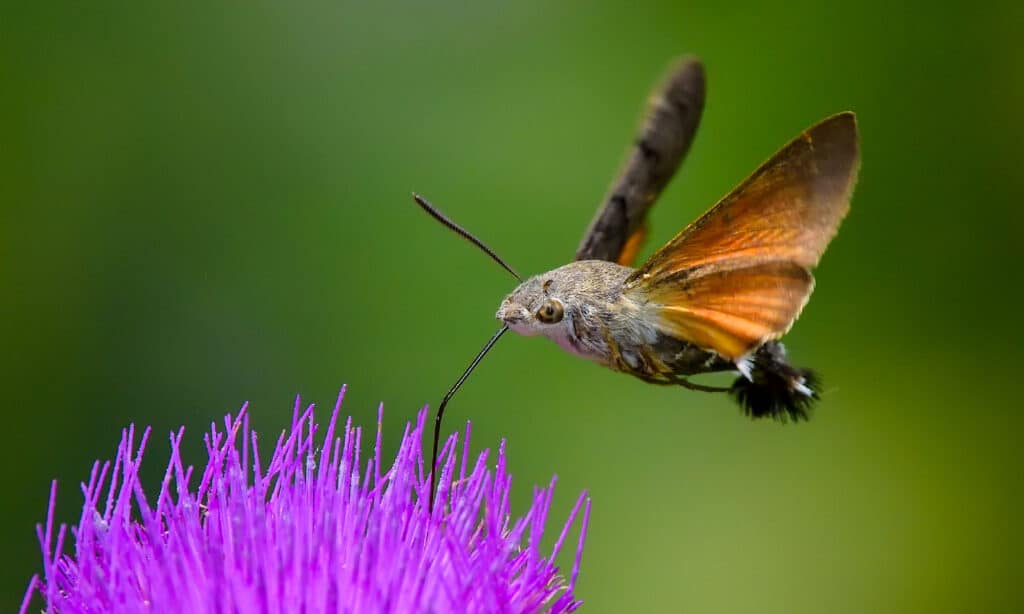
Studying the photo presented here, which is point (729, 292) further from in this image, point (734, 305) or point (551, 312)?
point (551, 312)

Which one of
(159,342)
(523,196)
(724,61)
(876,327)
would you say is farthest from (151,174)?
(876,327)

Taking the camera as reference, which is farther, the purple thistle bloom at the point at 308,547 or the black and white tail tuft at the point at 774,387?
the black and white tail tuft at the point at 774,387

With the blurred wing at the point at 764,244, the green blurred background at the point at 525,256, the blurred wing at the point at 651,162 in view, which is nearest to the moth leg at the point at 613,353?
the blurred wing at the point at 764,244

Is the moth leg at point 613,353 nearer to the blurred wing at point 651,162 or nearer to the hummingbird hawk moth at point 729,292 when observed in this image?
the hummingbird hawk moth at point 729,292

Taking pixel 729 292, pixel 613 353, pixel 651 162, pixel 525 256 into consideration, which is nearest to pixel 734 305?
pixel 729 292

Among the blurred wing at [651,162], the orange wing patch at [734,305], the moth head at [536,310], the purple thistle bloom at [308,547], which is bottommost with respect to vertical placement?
the purple thistle bloom at [308,547]

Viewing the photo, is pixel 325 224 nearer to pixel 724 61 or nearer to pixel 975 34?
pixel 724 61
